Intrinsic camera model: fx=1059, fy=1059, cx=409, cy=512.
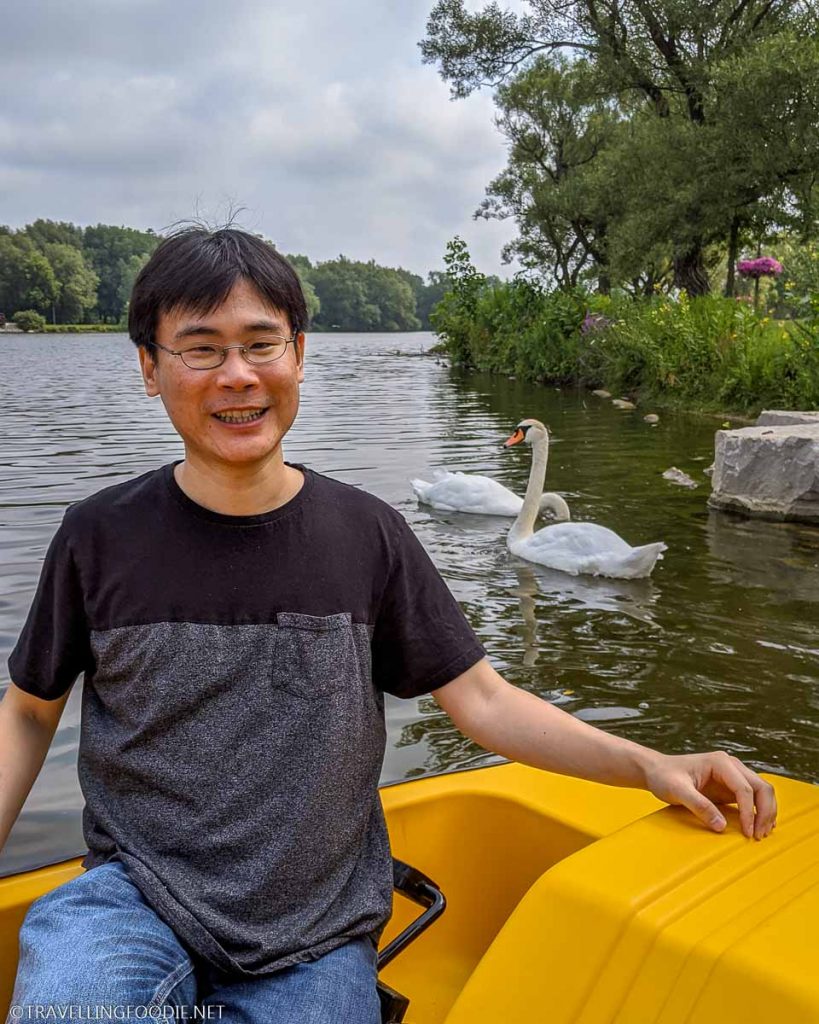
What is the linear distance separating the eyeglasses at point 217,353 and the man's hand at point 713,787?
2.68ft

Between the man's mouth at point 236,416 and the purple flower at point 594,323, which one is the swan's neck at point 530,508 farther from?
the purple flower at point 594,323

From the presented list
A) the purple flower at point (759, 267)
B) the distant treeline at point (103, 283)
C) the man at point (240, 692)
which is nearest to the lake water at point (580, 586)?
the man at point (240, 692)

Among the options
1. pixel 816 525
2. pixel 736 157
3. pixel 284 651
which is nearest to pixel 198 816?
pixel 284 651

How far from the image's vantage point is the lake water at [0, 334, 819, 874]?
3.81 meters

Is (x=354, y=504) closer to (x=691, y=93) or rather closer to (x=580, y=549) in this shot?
(x=580, y=549)

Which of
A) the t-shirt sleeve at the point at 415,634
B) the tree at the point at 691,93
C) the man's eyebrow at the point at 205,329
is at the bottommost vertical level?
the t-shirt sleeve at the point at 415,634

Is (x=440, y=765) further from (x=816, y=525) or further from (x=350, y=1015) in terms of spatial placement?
(x=816, y=525)

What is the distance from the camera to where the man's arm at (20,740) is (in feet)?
4.98

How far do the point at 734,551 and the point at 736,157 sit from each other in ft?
34.8

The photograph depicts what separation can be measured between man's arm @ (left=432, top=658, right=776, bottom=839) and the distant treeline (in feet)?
242

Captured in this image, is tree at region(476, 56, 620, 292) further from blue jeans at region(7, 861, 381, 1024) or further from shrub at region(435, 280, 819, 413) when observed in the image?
blue jeans at region(7, 861, 381, 1024)

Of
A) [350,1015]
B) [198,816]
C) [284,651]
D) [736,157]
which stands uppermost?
[736,157]

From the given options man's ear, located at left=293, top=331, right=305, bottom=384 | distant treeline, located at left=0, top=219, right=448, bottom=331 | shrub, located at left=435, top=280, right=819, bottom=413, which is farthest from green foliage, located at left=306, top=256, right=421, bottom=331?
man's ear, located at left=293, top=331, right=305, bottom=384

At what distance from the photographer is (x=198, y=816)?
4.68 feet
